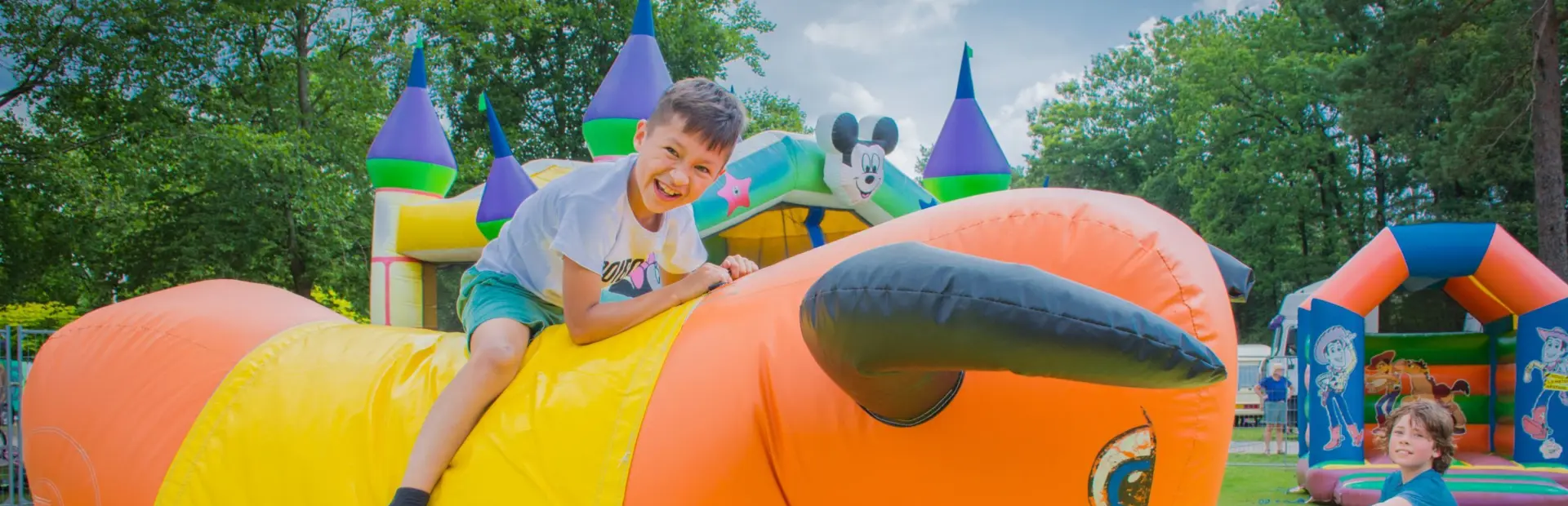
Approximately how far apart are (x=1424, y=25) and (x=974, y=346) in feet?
59.4

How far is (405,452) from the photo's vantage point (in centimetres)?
208

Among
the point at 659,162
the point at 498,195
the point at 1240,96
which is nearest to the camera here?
the point at 659,162

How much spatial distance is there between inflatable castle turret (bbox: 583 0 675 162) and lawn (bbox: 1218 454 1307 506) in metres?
5.06

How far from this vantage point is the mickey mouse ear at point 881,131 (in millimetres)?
8594

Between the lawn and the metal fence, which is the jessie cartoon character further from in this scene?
the metal fence


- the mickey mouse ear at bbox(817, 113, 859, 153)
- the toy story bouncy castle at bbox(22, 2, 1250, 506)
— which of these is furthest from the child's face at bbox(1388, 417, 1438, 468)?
the mickey mouse ear at bbox(817, 113, 859, 153)

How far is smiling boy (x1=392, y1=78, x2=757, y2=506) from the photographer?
197 centimetres

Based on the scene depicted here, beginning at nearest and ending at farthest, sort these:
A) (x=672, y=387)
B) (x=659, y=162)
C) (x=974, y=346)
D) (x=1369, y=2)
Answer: (x=974, y=346) < (x=672, y=387) < (x=659, y=162) < (x=1369, y=2)

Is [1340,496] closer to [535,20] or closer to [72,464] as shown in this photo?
[72,464]

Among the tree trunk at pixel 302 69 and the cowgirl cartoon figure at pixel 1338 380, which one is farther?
the tree trunk at pixel 302 69

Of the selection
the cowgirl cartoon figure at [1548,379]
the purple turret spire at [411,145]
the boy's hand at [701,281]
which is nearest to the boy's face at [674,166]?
the boy's hand at [701,281]

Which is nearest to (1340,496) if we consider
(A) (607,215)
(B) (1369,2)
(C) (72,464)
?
(A) (607,215)

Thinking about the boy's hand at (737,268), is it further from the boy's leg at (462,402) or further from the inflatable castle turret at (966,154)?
the inflatable castle turret at (966,154)

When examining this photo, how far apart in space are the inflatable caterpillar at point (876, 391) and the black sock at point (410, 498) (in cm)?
6
